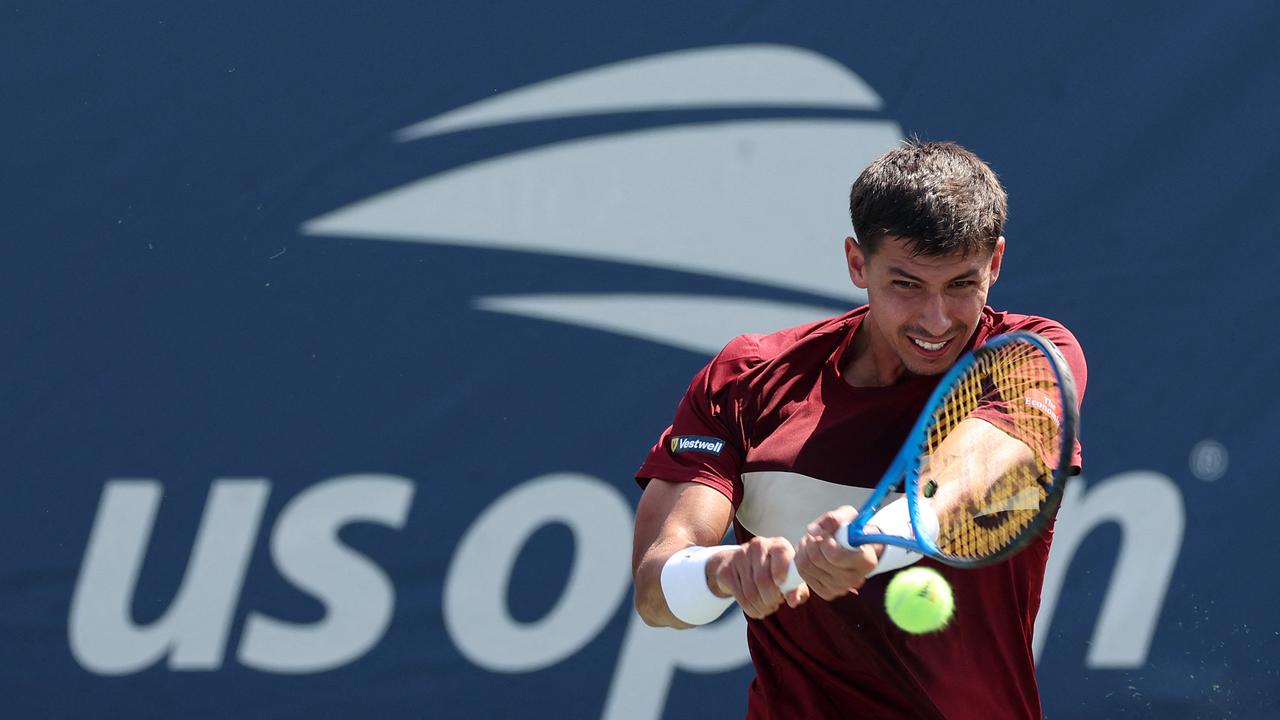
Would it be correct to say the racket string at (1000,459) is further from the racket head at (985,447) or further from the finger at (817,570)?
the finger at (817,570)

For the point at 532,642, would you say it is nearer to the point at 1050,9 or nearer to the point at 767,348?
the point at 767,348

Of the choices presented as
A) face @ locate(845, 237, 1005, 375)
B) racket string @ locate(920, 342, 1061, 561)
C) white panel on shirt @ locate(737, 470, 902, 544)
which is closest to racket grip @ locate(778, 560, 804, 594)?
racket string @ locate(920, 342, 1061, 561)

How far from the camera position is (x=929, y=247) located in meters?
2.24

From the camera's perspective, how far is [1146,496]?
4.02 metres

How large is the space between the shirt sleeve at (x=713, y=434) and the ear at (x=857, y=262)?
0.22 meters

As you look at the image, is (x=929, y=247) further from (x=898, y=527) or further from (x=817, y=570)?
(x=817, y=570)

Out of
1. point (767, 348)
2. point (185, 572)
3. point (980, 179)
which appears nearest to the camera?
point (980, 179)

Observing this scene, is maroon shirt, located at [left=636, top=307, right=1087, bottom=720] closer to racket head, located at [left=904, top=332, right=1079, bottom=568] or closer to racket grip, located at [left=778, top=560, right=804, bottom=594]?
racket head, located at [left=904, top=332, right=1079, bottom=568]

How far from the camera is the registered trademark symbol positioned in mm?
4039

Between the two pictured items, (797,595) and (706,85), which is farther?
(706,85)

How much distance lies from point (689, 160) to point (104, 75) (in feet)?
5.12

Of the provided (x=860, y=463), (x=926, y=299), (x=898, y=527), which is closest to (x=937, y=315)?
(x=926, y=299)

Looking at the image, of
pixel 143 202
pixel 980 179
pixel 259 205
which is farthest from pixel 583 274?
pixel 980 179

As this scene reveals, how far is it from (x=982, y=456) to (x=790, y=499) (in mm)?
361
